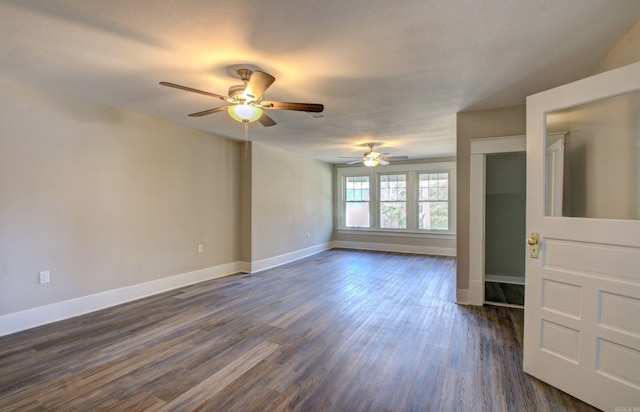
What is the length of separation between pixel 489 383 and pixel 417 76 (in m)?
2.60

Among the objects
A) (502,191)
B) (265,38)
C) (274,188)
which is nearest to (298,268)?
(274,188)

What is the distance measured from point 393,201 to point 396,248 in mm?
1255

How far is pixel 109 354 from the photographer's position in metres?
2.58

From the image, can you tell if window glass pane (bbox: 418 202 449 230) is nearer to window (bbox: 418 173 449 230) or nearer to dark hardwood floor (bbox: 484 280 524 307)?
window (bbox: 418 173 449 230)

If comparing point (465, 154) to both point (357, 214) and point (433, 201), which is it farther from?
point (357, 214)

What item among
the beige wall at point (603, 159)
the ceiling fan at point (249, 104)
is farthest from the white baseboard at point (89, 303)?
the beige wall at point (603, 159)

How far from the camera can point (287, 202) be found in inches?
266

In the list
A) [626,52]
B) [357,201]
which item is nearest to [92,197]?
[626,52]

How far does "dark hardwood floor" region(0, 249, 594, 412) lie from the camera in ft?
6.48

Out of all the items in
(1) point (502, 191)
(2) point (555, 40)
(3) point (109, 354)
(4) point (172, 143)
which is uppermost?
(2) point (555, 40)

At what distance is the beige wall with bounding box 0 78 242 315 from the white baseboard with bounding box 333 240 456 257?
4.36m

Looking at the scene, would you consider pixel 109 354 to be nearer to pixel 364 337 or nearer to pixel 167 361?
pixel 167 361

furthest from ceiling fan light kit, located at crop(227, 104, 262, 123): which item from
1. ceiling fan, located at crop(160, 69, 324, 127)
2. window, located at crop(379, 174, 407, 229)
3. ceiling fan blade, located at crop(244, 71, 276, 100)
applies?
window, located at crop(379, 174, 407, 229)

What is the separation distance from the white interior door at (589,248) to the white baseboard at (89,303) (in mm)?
4416
